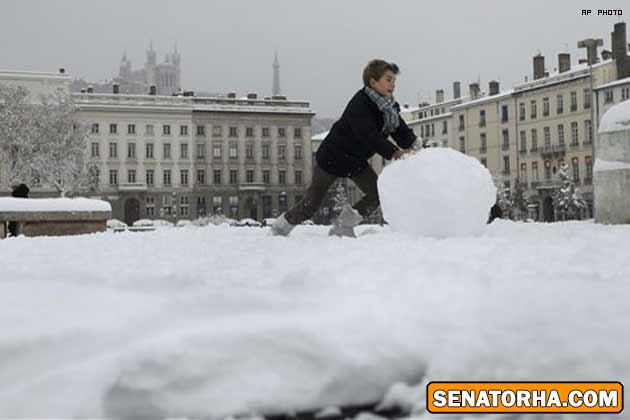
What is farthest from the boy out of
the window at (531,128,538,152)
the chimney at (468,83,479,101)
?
the chimney at (468,83,479,101)

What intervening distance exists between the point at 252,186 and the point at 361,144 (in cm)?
6216

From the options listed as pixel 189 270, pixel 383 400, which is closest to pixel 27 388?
pixel 383 400

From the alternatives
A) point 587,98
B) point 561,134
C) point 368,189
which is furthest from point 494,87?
point 368,189

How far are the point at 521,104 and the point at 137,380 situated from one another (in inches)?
2437

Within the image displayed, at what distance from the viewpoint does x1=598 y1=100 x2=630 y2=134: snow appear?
24.4 feet

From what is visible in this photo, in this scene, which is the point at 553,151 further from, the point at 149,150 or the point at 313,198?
the point at 313,198

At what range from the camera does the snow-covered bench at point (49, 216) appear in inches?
392

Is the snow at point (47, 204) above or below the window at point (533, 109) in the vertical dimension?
below

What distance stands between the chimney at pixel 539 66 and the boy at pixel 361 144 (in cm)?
5701

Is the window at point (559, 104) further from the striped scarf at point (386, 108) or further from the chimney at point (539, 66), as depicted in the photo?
the striped scarf at point (386, 108)

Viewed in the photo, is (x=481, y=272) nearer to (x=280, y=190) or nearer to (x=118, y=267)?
(x=118, y=267)

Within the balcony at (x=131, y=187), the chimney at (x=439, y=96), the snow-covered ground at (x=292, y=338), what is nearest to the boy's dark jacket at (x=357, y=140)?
the snow-covered ground at (x=292, y=338)

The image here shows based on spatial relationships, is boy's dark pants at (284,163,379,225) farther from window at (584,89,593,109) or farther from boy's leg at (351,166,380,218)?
window at (584,89,593,109)

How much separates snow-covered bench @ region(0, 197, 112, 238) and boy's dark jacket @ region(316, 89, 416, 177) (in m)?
5.87
